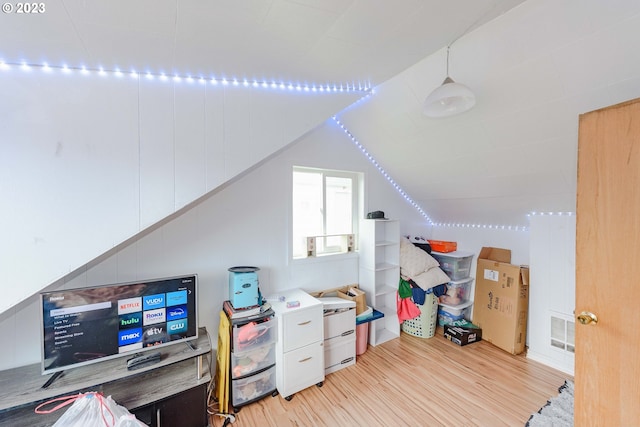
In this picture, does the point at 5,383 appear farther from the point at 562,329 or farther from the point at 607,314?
the point at 562,329

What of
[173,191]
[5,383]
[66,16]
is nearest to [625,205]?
[173,191]

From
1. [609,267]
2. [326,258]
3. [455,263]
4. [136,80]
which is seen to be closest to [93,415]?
[136,80]

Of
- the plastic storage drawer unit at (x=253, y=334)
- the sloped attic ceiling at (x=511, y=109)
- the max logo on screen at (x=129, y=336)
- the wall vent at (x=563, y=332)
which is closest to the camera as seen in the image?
the sloped attic ceiling at (x=511, y=109)

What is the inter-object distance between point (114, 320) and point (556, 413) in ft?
10.1

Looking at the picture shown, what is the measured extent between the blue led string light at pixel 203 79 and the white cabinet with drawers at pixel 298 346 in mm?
1663

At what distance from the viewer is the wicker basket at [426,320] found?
287cm

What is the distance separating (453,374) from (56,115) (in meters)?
3.27

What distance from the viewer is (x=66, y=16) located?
2.85 ft

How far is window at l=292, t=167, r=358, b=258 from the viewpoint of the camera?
2674mm

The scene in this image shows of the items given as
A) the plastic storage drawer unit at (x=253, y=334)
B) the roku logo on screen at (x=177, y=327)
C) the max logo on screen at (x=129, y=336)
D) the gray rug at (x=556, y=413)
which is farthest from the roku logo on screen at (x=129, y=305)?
the gray rug at (x=556, y=413)

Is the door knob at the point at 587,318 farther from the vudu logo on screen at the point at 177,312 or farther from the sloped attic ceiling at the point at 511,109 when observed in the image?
the vudu logo on screen at the point at 177,312

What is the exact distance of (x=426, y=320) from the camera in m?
2.87

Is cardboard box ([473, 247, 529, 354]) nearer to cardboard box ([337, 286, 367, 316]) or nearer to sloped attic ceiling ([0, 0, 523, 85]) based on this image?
cardboard box ([337, 286, 367, 316])

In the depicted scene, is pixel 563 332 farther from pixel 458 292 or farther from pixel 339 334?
pixel 339 334
